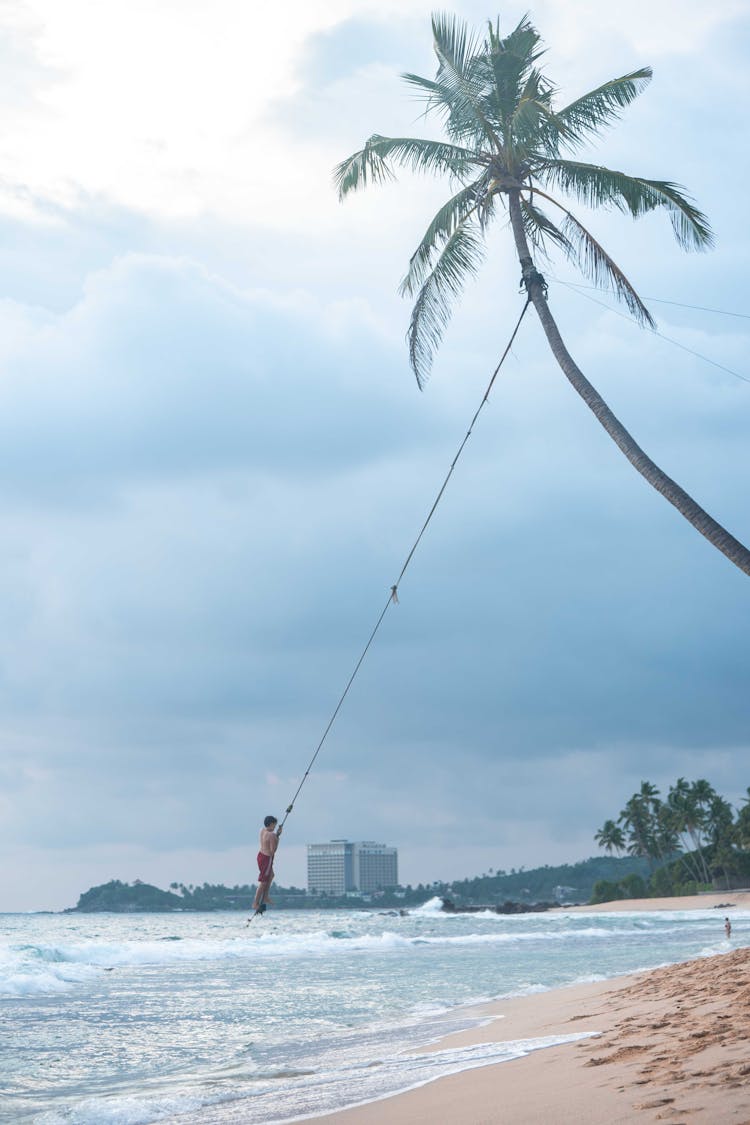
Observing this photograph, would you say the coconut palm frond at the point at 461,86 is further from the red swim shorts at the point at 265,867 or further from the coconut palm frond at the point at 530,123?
the red swim shorts at the point at 265,867

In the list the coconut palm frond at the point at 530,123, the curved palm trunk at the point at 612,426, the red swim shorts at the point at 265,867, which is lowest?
the red swim shorts at the point at 265,867

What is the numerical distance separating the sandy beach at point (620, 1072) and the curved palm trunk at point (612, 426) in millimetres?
3913

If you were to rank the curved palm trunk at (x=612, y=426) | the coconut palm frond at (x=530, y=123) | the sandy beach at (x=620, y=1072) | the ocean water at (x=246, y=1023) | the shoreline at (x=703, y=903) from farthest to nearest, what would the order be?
the shoreline at (x=703, y=903)
the coconut palm frond at (x=530, y=123)
the ocean water at (x=246, y=1023)
the curved palm trunk at (x=612, y=426)
the sandy beach at (x=620, y=1072)

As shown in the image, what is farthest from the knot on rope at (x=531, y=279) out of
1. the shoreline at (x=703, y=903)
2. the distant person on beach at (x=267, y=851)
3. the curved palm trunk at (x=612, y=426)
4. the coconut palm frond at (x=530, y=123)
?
the shoreline at (x=703, y=903)

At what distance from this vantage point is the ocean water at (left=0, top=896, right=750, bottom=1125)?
10.5 m

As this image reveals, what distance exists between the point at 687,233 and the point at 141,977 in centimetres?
2525

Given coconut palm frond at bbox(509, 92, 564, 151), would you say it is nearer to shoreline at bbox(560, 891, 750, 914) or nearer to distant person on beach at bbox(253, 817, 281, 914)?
distant person on beach at bbox(253, 817, 281, 914)

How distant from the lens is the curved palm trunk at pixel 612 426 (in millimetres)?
9531

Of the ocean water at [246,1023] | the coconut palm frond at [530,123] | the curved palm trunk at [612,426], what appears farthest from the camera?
the coconut palm frond at [530,123]

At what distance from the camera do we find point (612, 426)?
36.1 feet

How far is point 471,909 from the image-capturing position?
137750mm

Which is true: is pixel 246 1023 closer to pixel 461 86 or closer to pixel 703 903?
pixel 461 86

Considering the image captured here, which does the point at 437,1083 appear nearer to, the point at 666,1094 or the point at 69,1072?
the point at 666,1094

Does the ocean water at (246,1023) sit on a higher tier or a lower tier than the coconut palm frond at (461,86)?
lower
